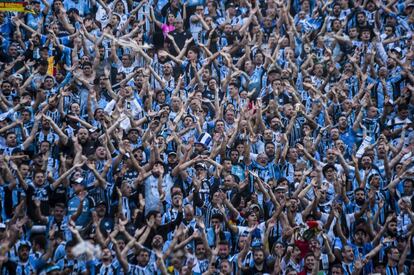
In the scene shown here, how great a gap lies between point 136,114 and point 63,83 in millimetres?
1232

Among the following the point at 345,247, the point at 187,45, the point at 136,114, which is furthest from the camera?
the point at 187,45

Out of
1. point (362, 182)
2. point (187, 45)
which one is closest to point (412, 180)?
point (362, 182)

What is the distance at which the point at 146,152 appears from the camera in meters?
14.9

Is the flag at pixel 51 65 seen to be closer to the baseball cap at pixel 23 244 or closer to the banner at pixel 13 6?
the banner at pixel 13 6

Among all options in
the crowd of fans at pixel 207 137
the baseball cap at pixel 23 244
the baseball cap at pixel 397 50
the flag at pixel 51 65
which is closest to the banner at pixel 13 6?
the crowd of fans at pixel 207 137

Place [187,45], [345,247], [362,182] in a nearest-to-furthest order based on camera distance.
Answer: [345,247] → [362,182] → [187,45]

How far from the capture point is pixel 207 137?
15.4 m

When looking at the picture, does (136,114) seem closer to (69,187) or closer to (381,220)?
(69,187)

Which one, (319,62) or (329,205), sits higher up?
(319,62)

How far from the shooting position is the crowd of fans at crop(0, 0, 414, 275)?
13.7 meters

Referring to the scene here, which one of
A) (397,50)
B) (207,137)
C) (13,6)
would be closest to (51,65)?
(13,6)

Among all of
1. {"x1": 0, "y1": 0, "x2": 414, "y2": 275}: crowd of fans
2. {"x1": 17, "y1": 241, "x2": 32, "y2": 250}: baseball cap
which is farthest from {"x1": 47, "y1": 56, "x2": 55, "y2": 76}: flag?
{"x1": 17, "y1": 241, "x2": 32, "y2": 250}: baseball cap

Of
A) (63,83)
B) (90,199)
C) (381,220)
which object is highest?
(63,83)

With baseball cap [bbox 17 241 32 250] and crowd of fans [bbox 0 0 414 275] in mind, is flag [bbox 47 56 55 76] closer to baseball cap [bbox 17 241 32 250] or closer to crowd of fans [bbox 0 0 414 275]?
crowd of fans [bbox 0 0 414 275]
